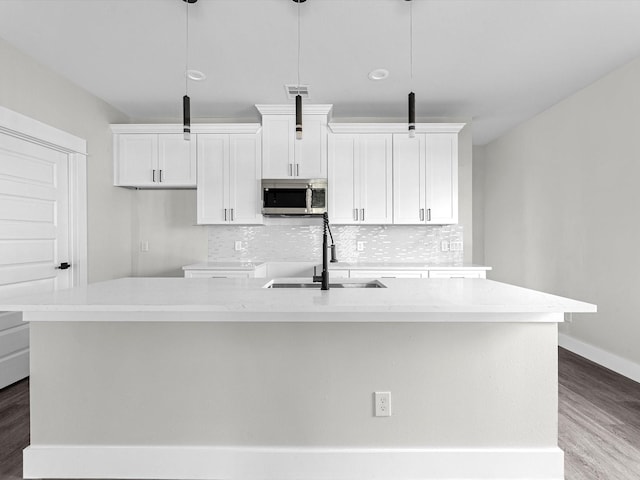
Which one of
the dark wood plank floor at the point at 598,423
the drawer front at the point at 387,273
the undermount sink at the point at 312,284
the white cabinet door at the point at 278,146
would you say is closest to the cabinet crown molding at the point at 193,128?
the white cabinet door at the point at 278,146

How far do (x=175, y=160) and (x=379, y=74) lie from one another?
234 centimetres

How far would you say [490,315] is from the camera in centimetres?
176

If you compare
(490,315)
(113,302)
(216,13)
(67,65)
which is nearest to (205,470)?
(113,302)

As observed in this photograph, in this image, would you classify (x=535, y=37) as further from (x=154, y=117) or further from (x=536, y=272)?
(x=154, y=117)

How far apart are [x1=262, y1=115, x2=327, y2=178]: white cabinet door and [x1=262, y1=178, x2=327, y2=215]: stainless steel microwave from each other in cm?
12

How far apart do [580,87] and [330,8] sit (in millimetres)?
2770

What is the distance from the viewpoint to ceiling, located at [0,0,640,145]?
236 cm

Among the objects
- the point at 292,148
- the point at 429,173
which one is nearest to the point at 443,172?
the point at 429,173

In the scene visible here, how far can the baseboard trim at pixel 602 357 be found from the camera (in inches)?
120

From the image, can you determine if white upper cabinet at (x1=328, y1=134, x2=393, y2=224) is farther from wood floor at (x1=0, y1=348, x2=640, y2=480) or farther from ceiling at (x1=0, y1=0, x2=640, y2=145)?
wood floor at (x1=0, y1=348, x2=640, y2=480)

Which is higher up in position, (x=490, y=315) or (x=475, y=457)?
(x=490, y=315)

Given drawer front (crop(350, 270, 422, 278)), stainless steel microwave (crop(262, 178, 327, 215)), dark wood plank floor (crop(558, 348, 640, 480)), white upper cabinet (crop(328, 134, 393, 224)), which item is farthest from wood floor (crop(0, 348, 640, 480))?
stainless steel microwave (crop(262, 178, 327, 215))

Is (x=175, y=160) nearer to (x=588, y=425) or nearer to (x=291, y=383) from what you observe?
(x=291, y=383)

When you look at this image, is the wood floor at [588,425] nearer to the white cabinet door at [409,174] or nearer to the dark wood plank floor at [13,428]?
the dark wood plank floor at [13,428]
